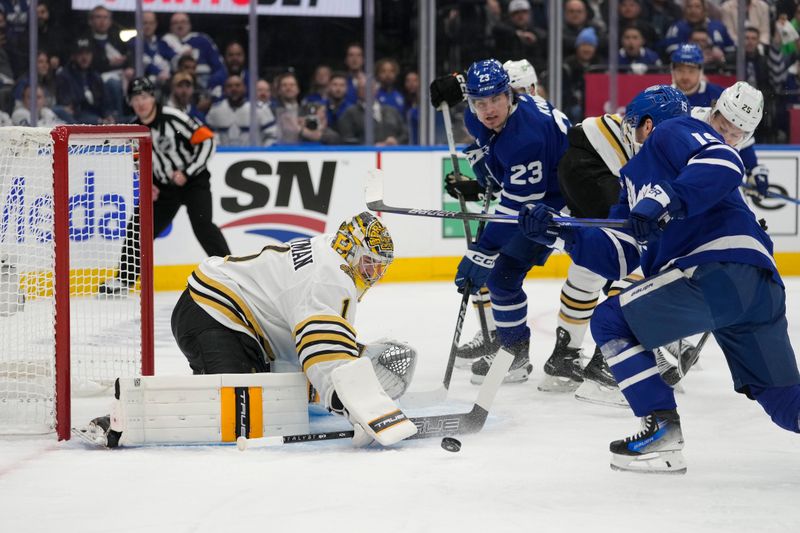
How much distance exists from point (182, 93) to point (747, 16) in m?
3.31

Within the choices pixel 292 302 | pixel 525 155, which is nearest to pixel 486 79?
pixel 525 155

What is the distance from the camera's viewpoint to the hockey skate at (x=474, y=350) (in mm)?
4605

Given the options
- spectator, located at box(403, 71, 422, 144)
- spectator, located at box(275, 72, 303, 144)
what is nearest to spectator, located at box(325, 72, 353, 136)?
spectator, located at box(275, 72, 303, 144)

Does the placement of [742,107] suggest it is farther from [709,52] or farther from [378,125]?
[709,52]

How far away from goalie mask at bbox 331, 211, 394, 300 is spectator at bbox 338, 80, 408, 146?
3829mm

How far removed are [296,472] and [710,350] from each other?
2.46 meters

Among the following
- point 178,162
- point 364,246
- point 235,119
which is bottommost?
point 364,246

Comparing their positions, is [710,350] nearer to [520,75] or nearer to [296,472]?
[520,75]

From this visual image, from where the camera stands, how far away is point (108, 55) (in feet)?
21.9

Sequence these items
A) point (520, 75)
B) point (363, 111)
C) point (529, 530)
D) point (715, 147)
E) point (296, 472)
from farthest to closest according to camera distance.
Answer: point (363, 111)
point (520, 75)
point (296, 472)
point (715, 147)
point (529, 530)

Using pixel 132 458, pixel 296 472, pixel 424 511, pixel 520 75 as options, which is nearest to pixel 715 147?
pixel 424 511

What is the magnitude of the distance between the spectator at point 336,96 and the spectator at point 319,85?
0.02 m

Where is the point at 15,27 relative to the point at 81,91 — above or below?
above

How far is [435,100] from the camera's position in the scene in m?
4.72
